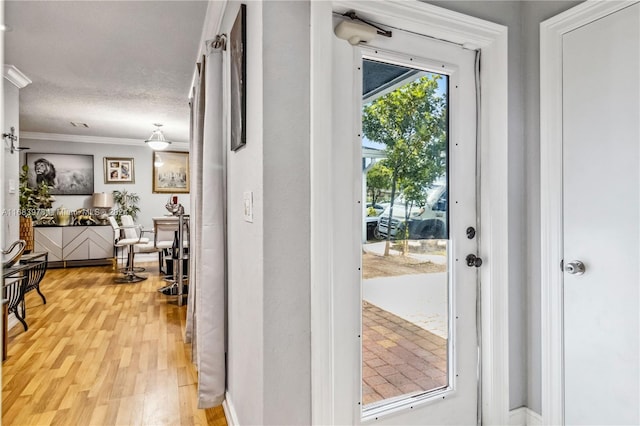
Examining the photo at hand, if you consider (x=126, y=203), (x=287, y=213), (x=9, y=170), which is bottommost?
(x=287, y=213)

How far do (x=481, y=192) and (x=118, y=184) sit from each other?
24.0 ft

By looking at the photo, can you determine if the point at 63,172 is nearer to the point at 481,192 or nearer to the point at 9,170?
the point at 9,170

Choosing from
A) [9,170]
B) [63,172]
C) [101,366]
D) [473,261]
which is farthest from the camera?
[63,172]

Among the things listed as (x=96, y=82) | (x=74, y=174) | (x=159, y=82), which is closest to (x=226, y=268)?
(x=159, y=82)

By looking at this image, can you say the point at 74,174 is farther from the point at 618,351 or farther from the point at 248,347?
the point at 618,351

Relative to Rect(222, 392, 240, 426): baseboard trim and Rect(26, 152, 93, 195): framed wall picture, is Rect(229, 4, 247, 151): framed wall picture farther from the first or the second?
Rect(26, 152, 93, 195): framed wall picture

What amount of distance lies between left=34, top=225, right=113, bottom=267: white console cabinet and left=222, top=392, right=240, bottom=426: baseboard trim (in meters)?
5.79

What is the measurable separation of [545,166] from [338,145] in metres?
1.06

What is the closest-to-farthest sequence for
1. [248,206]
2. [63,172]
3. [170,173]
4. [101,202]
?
[248,206] → [63,172] → [101,202] → [170,173]

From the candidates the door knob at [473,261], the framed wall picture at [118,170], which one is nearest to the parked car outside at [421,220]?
the door knob at [473,261]

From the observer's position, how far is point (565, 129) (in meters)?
1.82

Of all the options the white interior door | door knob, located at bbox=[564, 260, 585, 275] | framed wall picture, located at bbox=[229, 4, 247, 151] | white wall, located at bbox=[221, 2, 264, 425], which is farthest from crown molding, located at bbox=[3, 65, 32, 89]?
door knob, located at bbox=[564, 260, 585, 275]

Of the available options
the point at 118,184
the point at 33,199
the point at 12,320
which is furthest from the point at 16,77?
the point at 118,184

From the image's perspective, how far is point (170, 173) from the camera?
A: 7852mm
